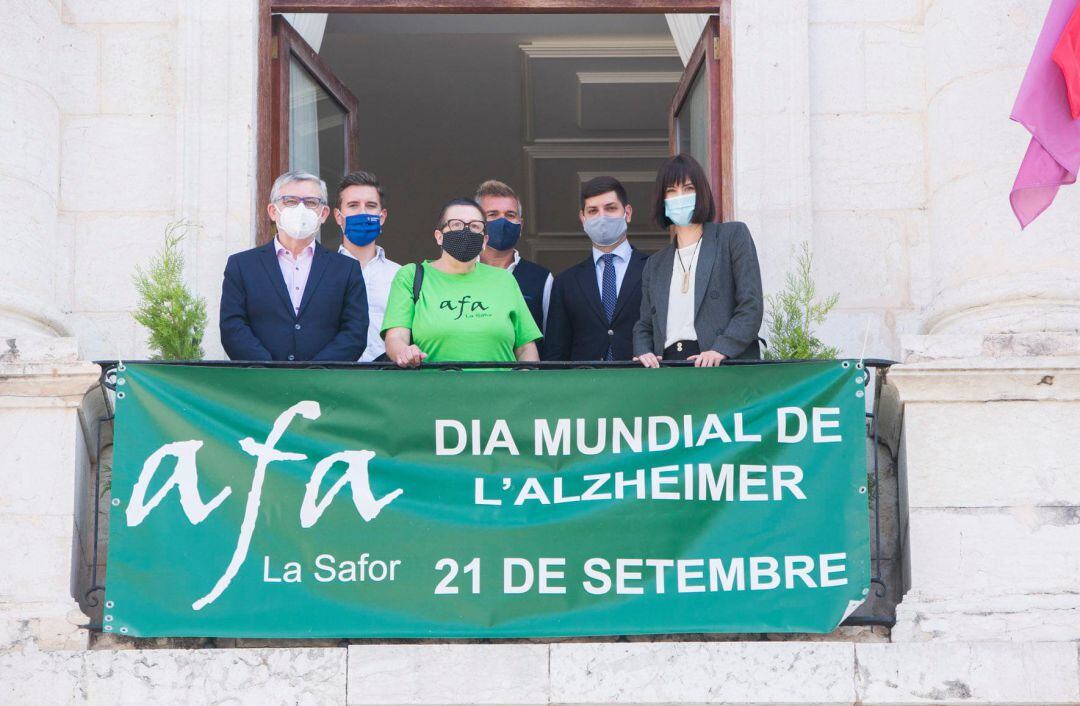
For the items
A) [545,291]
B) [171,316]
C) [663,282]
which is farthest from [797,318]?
[171,316]

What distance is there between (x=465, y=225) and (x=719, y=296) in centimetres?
118

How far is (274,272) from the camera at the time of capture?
333 inches

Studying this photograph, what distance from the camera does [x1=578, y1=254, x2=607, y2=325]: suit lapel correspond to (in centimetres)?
882

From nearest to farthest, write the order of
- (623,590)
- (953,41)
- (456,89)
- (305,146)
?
(623,590) → (953,41) → (305,146) → (456,89)

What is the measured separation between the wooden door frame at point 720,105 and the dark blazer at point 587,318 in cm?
80

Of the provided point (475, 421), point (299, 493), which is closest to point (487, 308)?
point (475, 421)

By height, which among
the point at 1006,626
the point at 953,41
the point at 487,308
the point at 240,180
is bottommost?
the point at 1006,626

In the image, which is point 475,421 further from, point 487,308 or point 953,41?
point 953,41

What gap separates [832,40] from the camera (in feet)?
31.4

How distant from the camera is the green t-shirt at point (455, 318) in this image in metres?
8.14

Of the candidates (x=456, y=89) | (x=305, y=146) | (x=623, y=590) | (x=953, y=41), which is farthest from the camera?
(x=456, y=89)

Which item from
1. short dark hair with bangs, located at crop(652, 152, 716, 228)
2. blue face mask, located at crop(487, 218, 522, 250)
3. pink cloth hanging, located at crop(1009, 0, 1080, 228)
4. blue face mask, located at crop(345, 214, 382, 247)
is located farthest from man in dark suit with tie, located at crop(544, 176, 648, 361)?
pink cloth hanging, located at crop(1009, 0, 1080, 228)

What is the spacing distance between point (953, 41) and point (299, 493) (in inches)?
157

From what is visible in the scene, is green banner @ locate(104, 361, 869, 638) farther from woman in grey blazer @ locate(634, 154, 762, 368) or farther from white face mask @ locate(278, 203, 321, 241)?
white face mask @ locate(278, 203, 321, 241)
